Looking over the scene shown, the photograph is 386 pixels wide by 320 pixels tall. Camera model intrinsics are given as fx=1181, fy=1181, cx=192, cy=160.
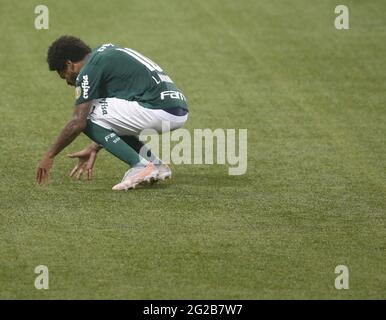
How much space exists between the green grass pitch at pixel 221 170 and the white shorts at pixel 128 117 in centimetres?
50

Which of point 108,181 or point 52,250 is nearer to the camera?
point 52,250

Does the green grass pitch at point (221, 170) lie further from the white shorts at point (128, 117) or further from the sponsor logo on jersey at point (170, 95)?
the sponsor logo on jersey at point (170, 95)

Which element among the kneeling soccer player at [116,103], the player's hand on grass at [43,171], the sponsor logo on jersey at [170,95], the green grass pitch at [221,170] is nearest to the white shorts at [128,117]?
the kneeling soccer player at [116,103]

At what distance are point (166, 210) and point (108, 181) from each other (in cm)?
108

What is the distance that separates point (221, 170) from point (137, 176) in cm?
118

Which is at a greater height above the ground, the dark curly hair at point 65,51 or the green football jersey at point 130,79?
the dark curly hair at point 65,51

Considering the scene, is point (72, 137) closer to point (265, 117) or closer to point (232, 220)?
point (232, 220)

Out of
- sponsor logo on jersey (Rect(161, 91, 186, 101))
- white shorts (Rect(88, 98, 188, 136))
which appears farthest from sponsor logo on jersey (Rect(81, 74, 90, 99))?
sponsor logo on jersey (Rect(161, 91, 186, 101))

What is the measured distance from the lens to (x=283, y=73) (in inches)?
555

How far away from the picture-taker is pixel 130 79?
974cm

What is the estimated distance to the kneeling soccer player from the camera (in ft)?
30.9

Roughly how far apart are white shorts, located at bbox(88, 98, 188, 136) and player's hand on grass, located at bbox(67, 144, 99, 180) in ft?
0.88

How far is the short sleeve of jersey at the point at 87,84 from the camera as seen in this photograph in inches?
368

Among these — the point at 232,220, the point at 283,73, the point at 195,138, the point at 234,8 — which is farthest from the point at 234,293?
→ the point at 234,8
